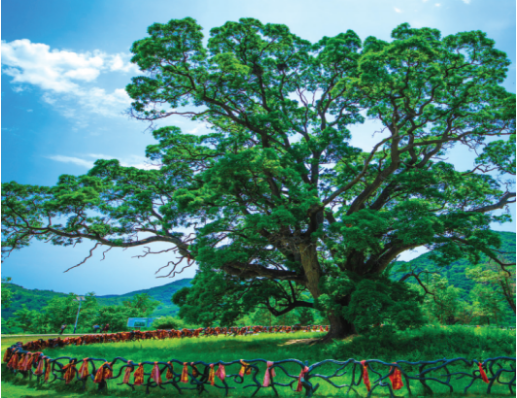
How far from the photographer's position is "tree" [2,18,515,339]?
9.34 metres

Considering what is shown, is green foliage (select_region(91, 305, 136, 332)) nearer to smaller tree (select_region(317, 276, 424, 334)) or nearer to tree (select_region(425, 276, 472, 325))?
smaller tree (select_region(317, 276, 424, 334))

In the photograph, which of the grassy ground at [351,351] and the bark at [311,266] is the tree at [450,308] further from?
the bark at [311,266]

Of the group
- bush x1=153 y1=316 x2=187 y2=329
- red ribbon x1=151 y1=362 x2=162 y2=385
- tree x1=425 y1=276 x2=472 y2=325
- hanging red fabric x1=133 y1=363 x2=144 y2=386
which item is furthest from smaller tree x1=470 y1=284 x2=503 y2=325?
hanging red fabric x1=133 y1=363 x2=144 y2=386

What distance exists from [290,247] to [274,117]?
4.34 m

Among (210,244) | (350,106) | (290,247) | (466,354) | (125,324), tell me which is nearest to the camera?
(466,354)

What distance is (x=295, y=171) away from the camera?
9656 mm

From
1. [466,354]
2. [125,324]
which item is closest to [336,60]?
[466,354]

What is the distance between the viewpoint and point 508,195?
10789 millimetres

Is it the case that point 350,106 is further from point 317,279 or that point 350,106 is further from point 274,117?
point 317,279

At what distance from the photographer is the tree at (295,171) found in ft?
30.6

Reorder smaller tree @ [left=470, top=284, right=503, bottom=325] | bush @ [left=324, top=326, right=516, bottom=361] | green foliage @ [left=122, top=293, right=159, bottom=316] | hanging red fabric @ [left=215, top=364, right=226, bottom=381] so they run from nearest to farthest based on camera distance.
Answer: hanging red fabric @ [left=215, top=364, right=226, bottom=381] → bush @ [left=324, top=326, right=516, bottom=361] → smaller tree @ [left=470, top=284, right=503, bottom=325] → green foliage @ [left=122, top=293, right=159, bottom=316]

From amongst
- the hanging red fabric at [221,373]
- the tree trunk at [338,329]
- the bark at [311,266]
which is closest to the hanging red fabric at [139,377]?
the hanging red fabric at [221,373]

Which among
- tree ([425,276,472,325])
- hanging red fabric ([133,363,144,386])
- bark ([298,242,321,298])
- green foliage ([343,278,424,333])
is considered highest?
bark ([298,242,321,298])

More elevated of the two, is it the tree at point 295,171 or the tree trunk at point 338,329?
the tree at point 295,171
